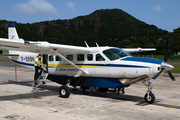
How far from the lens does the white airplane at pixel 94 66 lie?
307 inches

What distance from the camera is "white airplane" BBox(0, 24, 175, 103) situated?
779 centimetres

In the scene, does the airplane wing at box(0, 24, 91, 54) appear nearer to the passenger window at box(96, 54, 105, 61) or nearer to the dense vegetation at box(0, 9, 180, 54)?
the passenger window at box(96, 54, 105, 61)

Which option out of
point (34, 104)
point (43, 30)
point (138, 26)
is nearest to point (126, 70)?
point (34, 104)

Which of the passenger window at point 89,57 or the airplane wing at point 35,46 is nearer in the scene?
the airplane wing at point 35,46

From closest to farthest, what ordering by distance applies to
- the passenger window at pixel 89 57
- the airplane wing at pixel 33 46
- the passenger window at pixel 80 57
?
the airplane wing at pixel 33 46 < the passenger window at pixel 89 57 < the passenger window at pixel 80 57

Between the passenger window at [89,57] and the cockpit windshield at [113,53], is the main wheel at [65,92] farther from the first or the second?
the cockpit windshield at [113,53]

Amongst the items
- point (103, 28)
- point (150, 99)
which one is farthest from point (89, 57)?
point (103, 28)

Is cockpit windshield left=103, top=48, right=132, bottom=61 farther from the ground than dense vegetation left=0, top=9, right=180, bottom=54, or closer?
closer

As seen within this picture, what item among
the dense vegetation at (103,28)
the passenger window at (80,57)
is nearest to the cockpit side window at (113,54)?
the passenger window at (80,57)

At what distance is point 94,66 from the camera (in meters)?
9.20

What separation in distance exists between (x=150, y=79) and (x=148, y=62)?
747 mm

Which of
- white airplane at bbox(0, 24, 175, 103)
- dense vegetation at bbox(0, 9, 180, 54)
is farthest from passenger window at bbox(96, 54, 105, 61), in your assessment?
dense vegetation at bbox(0, 9, 180, 54)

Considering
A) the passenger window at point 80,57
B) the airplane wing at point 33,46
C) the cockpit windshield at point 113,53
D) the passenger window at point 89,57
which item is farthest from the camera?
the passenger window at point 80,57

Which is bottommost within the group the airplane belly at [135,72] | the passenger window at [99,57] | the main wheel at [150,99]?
the main wheel at [150,99]
